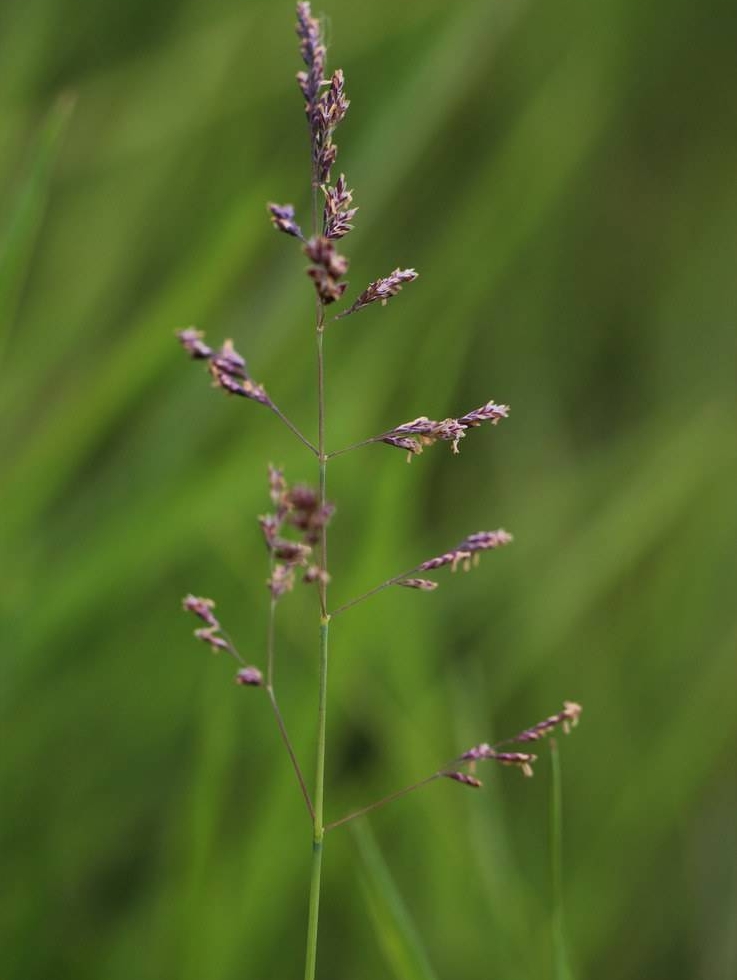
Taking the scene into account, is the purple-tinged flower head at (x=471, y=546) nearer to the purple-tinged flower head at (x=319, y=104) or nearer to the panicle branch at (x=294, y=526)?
the panicle branch at (x=294, y=526)

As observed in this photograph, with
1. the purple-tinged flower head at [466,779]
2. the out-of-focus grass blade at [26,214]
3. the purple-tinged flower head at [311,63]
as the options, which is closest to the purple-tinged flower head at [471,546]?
the purple-tinged flower head at [466,779]

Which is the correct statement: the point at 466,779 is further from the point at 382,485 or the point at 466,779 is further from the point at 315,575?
the point at 382,485

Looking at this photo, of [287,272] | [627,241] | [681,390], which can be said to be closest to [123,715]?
[287,272]

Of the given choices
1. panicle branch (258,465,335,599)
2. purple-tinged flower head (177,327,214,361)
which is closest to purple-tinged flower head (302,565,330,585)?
panicle branch (258,465,335,599)

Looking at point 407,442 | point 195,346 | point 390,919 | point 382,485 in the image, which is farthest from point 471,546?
point 382,485

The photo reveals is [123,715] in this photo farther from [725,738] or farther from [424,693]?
[725,738]

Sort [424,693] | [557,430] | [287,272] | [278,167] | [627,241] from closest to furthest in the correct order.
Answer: [424,693]
[287,272]
[278,167]
[557,430]
[627,241]
